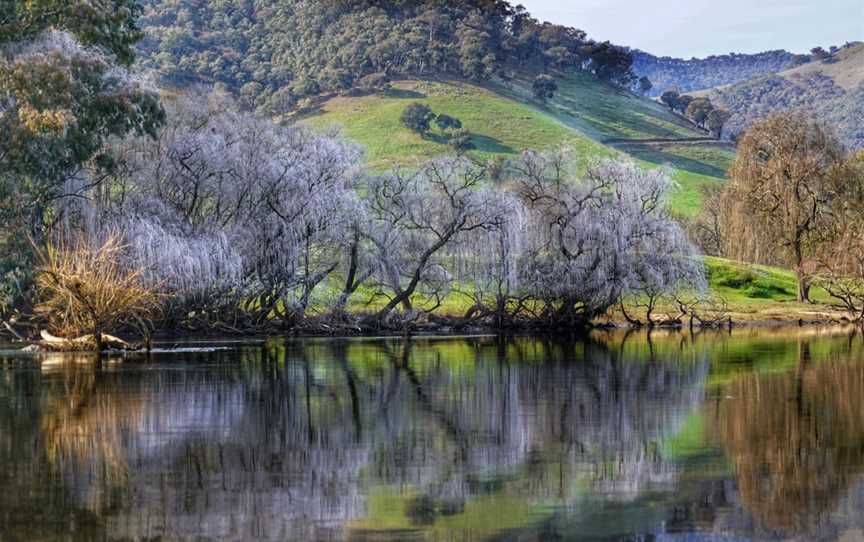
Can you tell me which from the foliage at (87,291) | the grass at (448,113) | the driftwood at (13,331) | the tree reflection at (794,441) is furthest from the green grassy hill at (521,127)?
the tree reflection at (794,441)

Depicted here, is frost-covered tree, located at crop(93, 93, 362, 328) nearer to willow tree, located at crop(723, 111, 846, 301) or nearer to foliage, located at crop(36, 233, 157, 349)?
foliage, located at crop(36, 233, 157, 349)

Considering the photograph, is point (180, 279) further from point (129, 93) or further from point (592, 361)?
point (592, 361)

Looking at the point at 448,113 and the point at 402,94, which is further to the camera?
the point at 402,94

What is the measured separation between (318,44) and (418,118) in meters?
39.8

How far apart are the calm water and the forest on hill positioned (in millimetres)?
121313

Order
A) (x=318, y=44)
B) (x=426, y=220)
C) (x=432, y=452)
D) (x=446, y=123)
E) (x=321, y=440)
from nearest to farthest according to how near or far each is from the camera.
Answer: (x=432, y=452) < (x=321, y=440) < (x=426, y=220) < (x=446, y=123) < (x=318, y=44)

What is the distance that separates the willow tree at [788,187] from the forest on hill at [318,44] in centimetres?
8421

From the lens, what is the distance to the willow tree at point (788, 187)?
71875 millimetres

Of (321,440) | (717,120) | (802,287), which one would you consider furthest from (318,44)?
(321,440)

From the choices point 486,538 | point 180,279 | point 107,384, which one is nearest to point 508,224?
point 180,279

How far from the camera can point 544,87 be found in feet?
584

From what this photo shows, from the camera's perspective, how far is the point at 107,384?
1171 inches

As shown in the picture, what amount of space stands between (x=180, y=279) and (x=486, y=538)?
1396 inches

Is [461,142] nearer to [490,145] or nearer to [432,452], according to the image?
[490,145]
